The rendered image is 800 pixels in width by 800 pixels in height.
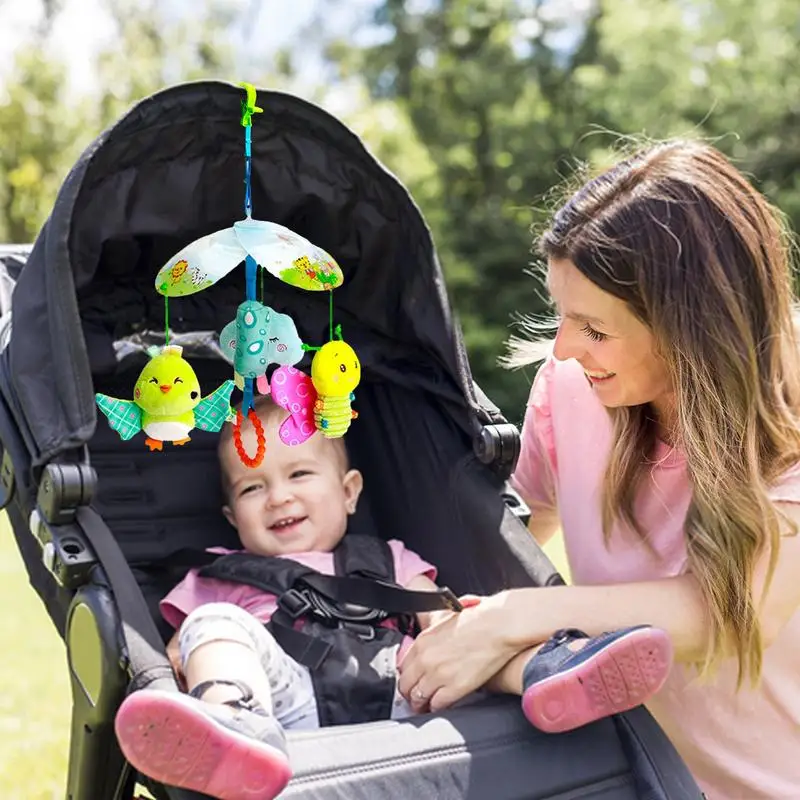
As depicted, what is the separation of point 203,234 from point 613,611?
115 cm

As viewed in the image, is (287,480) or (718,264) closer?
(718,264)

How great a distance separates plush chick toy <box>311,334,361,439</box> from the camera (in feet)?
6.61

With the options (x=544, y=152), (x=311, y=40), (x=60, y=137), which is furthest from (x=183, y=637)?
(x=311, y=40)

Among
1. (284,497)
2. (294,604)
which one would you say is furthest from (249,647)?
(284,497)

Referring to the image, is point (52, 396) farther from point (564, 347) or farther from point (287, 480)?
point (564, 347)

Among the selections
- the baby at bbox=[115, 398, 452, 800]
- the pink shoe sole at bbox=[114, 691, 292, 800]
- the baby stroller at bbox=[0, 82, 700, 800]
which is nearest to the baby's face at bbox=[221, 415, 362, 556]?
the baby at bbox=[115, 398, 452, 800]

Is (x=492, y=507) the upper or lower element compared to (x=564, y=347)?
lower

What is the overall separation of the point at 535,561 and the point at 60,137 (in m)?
11.4

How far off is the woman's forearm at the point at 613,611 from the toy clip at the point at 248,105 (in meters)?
0.93

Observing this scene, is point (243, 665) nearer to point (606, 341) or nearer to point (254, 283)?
point (254, 283)

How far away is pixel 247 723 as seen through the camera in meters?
1.52

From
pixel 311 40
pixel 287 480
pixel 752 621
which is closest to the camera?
pixel 752 621

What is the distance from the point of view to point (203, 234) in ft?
7.75

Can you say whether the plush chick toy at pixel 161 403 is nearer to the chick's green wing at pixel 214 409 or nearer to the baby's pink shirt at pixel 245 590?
the chick's green wing at pixel 214 409
